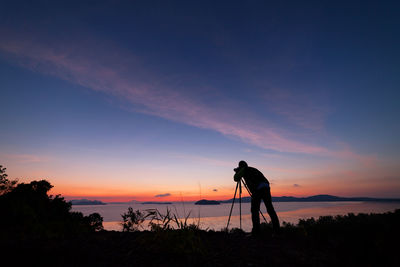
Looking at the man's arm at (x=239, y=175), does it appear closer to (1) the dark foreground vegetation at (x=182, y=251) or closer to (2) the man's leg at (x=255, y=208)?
(2) the man's leg at (x=255, y=208)

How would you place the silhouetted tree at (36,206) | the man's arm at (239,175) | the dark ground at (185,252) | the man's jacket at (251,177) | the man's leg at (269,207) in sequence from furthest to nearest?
the silhouetted tree at (36,206) < the man's arm at (239,175) < the man's jacket at (251,177) < the man's leg at (269,207) < the dark ground at (185,252)

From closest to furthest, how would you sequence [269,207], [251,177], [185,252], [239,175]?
[185,252] → [269,207] → [251,177] → [239,175]

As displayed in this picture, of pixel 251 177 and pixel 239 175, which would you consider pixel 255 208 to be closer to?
pixel 251 177

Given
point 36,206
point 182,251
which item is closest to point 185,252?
point 182,251

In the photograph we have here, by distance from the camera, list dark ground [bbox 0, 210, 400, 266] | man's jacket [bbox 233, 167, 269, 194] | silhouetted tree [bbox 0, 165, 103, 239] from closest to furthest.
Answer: dark ground [bbox 0, 210, 400, 266], man's jacket [bbox 233, 167, 269, 194], silhouetted tree [bbox 0, 165, 103, 239]

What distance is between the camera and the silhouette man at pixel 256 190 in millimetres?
7777

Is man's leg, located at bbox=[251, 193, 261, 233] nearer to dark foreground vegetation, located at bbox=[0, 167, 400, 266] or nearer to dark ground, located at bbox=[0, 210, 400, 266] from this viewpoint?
dark foreground vegetation, located at bbox=[0, 167, 400, 266]

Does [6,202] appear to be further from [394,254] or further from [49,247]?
[394,254]

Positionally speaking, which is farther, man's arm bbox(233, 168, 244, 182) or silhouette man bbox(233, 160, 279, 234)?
man's arm bbox(233, 168, 244, 182)

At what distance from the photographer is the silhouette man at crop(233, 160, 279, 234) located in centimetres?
778

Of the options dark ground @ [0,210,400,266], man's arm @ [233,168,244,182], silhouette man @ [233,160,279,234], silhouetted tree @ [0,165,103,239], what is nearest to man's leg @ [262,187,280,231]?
silhouette man @ [233,160,279,234]

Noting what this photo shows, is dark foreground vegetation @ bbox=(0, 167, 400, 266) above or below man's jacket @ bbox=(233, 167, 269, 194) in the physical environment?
below

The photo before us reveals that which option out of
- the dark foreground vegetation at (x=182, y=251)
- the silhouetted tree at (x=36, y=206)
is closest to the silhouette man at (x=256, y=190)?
the dark foreground vegetation at (x=182, y=251)

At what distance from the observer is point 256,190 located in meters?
8.20
